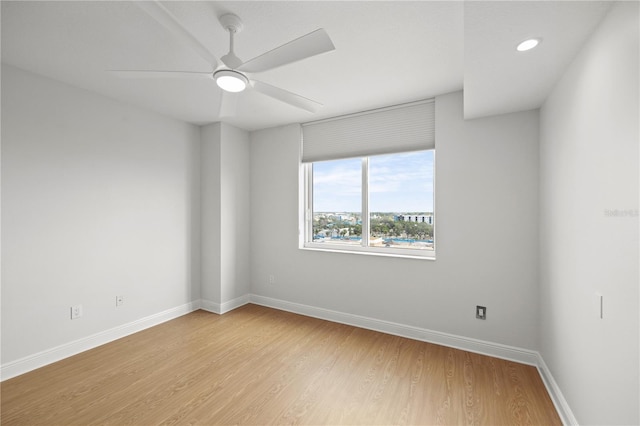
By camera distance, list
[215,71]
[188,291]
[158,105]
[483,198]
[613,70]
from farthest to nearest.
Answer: [188,291] < [158,105] < [483,198] < [215,71] < [613,70]

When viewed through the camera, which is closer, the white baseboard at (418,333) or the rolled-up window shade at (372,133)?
the white baseboard at (418,333)

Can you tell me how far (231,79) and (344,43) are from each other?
2.79 feet

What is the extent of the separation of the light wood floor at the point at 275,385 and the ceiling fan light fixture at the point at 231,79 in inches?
83.6

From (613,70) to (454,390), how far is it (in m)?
2.19

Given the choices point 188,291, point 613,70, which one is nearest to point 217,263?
point 188,291

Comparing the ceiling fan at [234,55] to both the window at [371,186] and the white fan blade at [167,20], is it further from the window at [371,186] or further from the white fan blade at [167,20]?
the window at [371,186]

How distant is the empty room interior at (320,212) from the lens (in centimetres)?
154

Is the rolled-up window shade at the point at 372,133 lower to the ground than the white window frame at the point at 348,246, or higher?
higher

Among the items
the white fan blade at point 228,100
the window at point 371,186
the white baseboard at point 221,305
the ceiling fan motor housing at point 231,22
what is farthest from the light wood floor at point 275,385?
the ceiling fan motor housing at point 231,22

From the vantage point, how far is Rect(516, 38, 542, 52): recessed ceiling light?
157 cm

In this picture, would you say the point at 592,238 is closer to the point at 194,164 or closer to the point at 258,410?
the point at 258,410

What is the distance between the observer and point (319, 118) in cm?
366

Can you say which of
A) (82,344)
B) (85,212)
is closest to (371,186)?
(85,212)

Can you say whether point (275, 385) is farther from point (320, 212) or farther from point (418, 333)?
point (320, 212)
